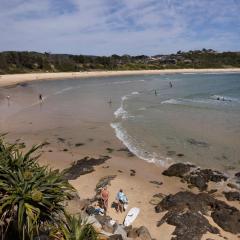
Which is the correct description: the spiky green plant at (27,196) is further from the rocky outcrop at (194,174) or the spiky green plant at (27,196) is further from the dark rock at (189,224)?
the rocky outcrop at (194,174)

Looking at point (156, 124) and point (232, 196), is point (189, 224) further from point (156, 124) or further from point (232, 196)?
point (156, 124)

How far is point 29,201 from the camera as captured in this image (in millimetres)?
7453

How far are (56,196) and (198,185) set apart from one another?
10.0 metres

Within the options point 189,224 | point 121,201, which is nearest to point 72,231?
point 189,224

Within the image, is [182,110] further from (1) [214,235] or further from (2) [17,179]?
(2) [17,179]

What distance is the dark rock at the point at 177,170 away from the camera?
59.3ft

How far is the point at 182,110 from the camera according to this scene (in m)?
39.8

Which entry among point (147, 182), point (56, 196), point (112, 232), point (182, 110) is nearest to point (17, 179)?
point (56, 196)

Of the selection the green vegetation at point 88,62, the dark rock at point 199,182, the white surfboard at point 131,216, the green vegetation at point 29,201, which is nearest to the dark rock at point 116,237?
the white surfboard at point 131,216

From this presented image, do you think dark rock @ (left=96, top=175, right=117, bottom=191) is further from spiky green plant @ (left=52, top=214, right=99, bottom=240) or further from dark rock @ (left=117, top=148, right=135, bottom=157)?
spiky green plant @ (left=52, top=214, right=99, bottom=240)

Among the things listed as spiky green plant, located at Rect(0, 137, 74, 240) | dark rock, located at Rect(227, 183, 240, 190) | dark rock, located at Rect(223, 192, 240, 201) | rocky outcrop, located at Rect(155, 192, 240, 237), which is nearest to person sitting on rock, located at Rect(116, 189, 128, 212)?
rocky outcrop, located at Rect(155, 192, 240, 237)

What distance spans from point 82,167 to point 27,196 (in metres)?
11.7

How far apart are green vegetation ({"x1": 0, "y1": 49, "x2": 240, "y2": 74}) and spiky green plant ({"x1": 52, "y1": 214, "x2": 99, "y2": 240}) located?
102 m

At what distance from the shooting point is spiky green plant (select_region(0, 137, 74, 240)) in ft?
24.1
